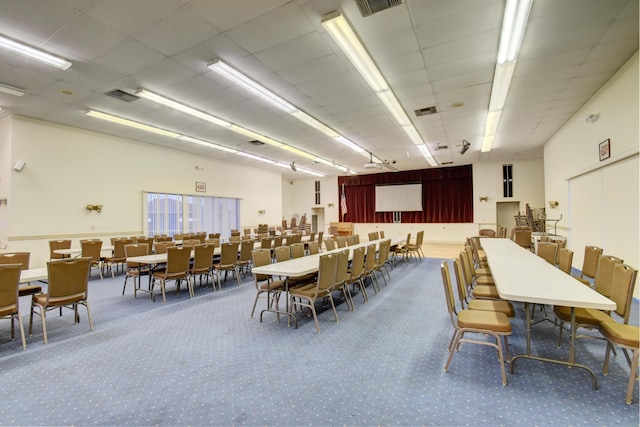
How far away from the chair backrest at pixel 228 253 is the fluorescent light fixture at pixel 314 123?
329 centimetres

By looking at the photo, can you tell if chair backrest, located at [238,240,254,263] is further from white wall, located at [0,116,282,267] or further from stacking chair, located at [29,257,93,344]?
white wall, located at [0,116,282,267]

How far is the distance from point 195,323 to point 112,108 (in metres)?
5.53

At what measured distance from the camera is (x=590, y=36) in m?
4.14

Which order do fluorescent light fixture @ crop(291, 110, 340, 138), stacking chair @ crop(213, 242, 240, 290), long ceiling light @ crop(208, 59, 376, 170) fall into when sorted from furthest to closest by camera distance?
fluorescent light fixture @ crop(291, 110, 340, 138) < stacking chair @ crop(213, 242, 240, 290) < long ceiling light @ crop(208, 59, 376, 170)

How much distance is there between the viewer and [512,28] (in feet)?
12.5

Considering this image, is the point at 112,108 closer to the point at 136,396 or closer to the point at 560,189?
the point at 136,396

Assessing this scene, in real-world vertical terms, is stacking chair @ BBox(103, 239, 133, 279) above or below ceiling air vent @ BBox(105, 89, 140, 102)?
below

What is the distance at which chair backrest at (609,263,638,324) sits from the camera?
98.8 inches

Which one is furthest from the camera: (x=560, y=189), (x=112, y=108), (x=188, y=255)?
(x=560, y=189)

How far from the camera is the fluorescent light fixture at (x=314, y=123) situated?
7.06 metres

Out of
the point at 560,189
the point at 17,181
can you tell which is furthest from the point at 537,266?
the point at 17,181

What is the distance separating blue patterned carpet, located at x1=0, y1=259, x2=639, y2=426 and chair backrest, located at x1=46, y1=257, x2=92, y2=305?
484 mm

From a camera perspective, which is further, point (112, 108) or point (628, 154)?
point (112, 108)

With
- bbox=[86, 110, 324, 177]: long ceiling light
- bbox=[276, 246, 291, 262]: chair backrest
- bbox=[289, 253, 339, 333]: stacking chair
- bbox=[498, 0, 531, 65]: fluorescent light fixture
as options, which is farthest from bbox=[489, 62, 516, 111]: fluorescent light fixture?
bbox=[86, 110, 324, 177]: long ceiling light
